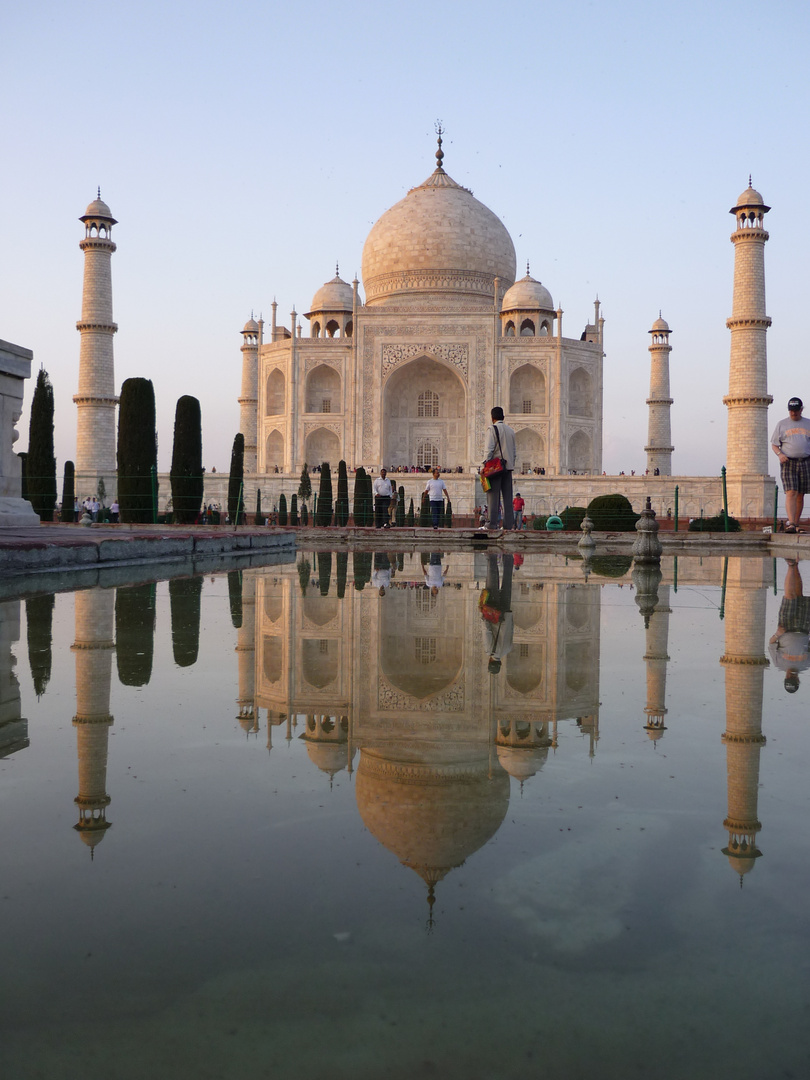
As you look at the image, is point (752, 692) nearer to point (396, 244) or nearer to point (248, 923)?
point (248, 923)

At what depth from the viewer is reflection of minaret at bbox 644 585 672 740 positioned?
1.73 m

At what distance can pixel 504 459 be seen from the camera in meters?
8.27

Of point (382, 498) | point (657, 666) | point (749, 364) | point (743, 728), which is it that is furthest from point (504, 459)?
point (749, 364)

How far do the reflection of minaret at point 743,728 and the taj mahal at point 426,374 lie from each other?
21175 millimetres

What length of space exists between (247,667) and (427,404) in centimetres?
2820

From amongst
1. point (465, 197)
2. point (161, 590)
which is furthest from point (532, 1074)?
point (465, 197)

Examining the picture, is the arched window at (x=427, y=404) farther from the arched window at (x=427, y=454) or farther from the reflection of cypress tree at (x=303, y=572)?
the reflection of cypress tree at (x=303, y=572)

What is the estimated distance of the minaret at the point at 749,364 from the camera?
23.1 m

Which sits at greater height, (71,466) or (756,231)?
(756,231)

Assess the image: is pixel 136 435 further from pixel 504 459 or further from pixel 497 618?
pixel 497 618

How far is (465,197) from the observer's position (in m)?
30.8

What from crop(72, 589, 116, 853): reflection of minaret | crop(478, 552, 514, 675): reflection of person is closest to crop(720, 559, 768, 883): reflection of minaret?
crop(478, 552, 514, 675): reflection of person

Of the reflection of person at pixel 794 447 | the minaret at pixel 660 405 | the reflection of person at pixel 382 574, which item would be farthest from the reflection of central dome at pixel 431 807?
the minaret at pixel 660 405

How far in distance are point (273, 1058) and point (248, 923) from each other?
184mm
